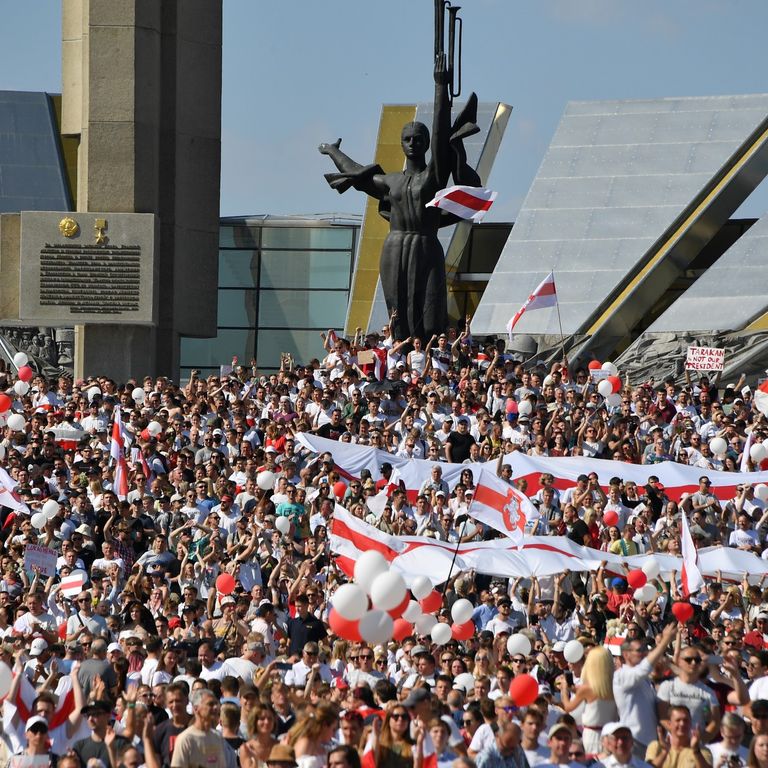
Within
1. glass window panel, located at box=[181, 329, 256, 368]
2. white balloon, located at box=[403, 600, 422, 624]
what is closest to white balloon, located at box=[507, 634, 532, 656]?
white balloon, located at box=[403, 600, 422, 624]

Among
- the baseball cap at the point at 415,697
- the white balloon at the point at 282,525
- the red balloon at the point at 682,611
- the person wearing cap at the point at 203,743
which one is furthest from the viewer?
the white balloon at the point at 282,525

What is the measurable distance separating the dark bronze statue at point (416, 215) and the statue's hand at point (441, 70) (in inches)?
5.3

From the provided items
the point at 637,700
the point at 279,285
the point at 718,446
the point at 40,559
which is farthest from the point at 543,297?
the point at 637,700

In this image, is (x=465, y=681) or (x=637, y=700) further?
(x=465, y=681)

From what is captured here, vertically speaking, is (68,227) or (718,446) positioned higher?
(68,227)

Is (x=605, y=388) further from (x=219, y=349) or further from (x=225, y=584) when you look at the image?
(x=219, y=349)

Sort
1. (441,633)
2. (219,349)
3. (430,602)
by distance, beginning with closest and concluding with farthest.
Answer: (441,633)
(430,602)
(219,349)

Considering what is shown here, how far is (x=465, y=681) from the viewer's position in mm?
13195

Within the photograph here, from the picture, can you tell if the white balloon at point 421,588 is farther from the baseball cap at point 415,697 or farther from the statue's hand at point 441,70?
the statue's hand at point 441,70

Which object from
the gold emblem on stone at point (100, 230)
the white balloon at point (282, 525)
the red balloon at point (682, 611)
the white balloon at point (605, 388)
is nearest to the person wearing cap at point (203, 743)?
the red balloon at point (682, 611)

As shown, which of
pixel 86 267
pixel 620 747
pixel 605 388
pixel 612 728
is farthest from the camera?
pixel 86 267

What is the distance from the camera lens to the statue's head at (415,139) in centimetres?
2739

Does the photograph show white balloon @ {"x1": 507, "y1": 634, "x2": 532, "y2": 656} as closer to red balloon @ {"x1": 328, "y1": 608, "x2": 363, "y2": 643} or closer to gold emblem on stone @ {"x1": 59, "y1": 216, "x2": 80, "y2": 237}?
red balloon @ {"x1": 328, "y1": 608, "x2": 363, "y2": 643}

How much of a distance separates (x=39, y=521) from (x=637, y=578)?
678cm
